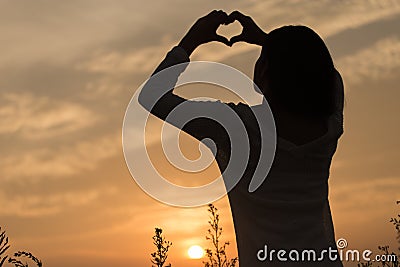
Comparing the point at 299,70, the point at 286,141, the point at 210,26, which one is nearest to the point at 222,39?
the point at 210,26

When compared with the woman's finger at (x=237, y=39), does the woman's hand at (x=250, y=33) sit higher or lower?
higher

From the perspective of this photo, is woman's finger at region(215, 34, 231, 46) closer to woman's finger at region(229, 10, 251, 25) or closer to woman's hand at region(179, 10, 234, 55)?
woman's hand at region(179, 10, 234, 55)

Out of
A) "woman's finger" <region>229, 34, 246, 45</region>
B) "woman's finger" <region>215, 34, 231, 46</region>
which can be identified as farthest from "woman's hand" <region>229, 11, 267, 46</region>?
"woman's finger" <region>215, 34, 231, 46</region>

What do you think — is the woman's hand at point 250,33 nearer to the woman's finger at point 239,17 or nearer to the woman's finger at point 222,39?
the woman's finger at point 239,17

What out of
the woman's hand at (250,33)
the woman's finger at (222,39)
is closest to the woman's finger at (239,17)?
the woman's hand at (250,33)

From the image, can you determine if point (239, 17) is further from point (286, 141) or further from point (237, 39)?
point (286, 141)

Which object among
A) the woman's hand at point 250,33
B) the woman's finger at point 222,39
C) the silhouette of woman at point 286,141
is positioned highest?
the woman's hand at point 250,33

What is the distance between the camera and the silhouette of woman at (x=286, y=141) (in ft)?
10.4

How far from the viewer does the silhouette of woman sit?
125 inches

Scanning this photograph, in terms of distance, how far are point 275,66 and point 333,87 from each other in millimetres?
291

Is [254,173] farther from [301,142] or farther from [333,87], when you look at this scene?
[333,87]

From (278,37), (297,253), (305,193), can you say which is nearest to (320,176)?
(305,193)

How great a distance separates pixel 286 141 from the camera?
3.28 m

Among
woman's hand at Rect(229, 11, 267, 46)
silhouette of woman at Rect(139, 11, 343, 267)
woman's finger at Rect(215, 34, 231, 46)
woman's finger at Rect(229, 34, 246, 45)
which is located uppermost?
woman's hand at Rect(229, 11, 267, 46)
